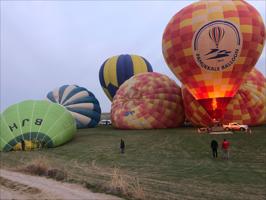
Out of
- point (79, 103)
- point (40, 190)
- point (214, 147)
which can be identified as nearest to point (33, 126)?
point (214, 147)

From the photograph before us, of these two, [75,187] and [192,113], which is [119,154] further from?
[192,113]

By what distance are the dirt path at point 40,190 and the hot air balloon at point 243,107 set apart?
1528cm

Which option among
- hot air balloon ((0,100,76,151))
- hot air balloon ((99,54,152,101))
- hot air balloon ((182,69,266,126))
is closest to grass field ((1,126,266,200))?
hot air balloon ((0,100,76,151))

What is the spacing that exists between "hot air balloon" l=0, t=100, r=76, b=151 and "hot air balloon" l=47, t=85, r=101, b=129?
10213 millimetres

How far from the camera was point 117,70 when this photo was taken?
38.7 meters

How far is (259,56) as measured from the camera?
22.4m

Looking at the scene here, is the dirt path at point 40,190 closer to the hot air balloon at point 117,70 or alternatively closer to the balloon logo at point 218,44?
the balloon logo at point 218,44

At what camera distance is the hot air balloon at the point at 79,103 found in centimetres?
3184

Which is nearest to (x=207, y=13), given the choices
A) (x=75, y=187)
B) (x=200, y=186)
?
(x=200, y=186)

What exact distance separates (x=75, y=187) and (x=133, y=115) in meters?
17.6

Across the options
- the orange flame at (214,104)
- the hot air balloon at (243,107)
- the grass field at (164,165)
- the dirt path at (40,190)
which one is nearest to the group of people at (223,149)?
the grass field at (164,165)

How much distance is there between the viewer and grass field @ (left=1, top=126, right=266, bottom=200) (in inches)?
361

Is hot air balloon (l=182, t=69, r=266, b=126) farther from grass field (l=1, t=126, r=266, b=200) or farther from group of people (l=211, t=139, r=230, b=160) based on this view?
group of people (l=211, t=139, r=230, b=160)

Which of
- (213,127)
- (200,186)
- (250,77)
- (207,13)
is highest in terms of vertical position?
(207,13)
